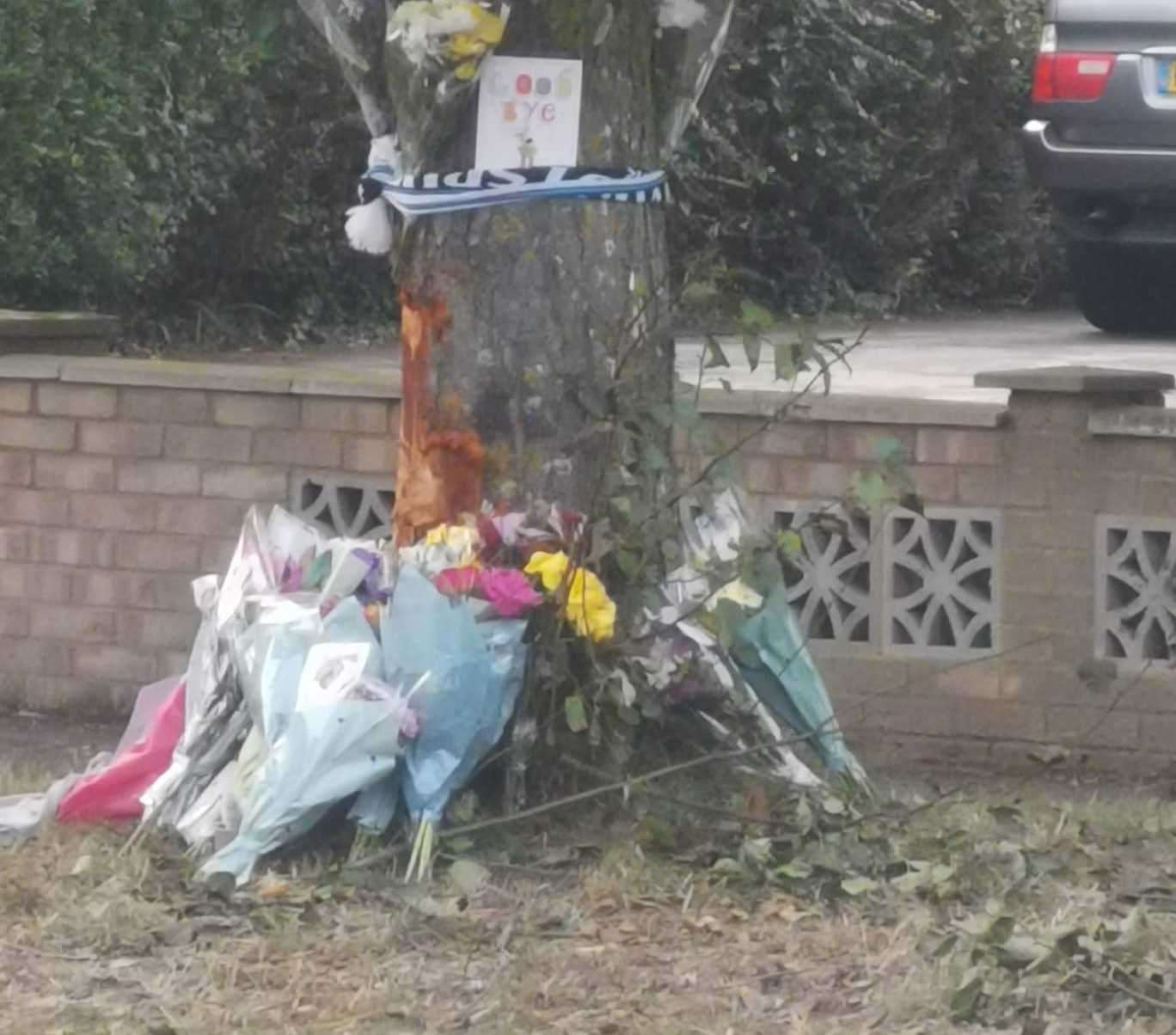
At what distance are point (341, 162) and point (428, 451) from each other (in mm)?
7514

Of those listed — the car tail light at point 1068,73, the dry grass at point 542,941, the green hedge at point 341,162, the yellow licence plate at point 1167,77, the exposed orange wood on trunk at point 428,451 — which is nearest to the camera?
Answer: the dry grass at point 542,941

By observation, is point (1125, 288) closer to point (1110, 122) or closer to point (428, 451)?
point (1110, 122)

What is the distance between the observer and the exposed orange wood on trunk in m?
5.23

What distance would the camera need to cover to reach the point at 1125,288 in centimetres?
1164

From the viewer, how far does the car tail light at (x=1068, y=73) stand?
10.3 m

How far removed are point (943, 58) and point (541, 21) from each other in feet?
32.0

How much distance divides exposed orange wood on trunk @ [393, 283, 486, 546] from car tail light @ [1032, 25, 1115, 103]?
5.67 metres

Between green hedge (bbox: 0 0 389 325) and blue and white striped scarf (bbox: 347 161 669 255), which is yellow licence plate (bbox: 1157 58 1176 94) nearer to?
green hedge (bbox: 0 0 389 325)

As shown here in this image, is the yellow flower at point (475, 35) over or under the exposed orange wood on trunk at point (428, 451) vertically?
over

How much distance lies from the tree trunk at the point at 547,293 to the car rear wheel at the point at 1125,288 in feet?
20.5

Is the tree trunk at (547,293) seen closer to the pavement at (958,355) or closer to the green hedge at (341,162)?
the green hedge at (341,162)

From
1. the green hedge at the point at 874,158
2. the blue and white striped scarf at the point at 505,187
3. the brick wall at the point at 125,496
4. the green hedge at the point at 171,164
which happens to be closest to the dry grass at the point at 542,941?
the blue and white striped scarf at the point at 505,187

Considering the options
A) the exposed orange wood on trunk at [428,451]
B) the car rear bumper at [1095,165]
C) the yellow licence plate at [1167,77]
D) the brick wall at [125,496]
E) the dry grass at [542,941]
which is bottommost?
the dry grass at [542,941]

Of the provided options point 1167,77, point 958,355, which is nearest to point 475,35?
point 1167,77
